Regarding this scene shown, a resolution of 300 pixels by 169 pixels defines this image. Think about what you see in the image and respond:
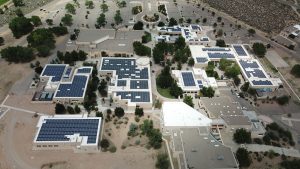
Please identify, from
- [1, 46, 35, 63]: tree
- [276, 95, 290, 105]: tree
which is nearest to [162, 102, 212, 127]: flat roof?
[276, 95, 290, 105]: tree

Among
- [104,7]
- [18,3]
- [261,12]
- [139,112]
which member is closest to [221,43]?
[261,12]

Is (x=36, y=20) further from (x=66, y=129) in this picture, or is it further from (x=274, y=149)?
(x=274, y=149)

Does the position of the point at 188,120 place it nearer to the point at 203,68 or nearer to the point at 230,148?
the point at 230,148

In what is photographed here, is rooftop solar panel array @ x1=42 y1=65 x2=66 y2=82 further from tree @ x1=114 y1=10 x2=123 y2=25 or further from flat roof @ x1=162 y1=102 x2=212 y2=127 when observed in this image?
tree @ x1=114 y1=10 x2=123 y2=25

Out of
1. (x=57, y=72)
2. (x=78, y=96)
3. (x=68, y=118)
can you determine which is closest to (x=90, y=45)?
(x=57, y=72)

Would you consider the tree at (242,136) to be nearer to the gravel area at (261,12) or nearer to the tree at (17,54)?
the gravel area at (261,12)

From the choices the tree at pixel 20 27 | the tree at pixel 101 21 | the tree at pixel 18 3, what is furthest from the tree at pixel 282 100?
the tree at pixel 18 3
